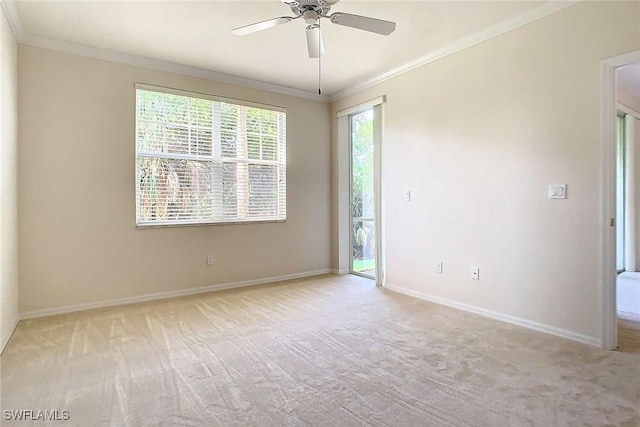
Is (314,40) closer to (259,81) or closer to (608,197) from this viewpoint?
(259,81)

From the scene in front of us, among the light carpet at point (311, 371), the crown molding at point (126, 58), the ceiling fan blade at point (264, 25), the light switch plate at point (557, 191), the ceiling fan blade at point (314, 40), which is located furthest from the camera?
the crown molding at point (126, 58)

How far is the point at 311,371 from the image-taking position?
2.24 meters

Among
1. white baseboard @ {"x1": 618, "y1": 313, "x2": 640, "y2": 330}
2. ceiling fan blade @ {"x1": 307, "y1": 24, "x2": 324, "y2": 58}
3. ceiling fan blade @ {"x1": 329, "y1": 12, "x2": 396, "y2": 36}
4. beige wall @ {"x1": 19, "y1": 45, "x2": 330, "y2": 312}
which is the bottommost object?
white baseboard @ {"x1": 618, "y1": 313, "x2": 640, "y2": 330}

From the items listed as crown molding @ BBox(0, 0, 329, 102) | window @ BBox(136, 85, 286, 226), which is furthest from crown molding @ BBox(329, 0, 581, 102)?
window @ BBox(136, 85, 286, 226)

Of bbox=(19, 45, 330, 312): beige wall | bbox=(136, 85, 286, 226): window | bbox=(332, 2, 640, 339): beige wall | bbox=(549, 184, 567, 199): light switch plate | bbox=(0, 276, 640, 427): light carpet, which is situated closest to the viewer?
bbox=(0, 276, 640, 427): light carpet

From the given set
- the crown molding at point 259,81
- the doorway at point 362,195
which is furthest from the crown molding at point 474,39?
the doorway at point 362,195

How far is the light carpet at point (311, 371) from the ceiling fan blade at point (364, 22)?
227cm

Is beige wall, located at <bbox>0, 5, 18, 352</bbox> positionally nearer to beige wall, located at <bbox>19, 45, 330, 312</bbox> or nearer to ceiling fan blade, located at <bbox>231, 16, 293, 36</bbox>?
beige wall, located at <bbox>19, 45, 330, 312</bbox>

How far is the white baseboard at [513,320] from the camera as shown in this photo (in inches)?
105

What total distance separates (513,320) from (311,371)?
197 centimetres

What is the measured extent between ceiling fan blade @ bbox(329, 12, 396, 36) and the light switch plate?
1781mm

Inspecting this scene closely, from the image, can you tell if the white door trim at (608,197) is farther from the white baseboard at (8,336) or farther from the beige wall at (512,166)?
the white baseboard at (8,336)

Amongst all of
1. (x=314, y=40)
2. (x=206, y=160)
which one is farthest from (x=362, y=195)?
(x=314, y=40)

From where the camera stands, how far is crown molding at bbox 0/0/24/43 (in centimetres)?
270
